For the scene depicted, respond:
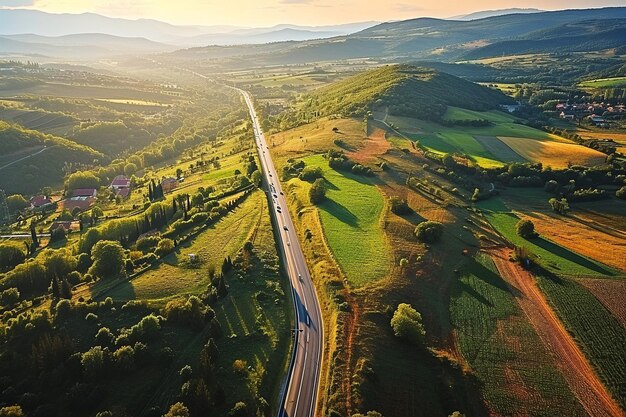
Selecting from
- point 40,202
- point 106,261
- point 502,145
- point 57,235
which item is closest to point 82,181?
point 40,202

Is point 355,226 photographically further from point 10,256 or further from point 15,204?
point 15,204

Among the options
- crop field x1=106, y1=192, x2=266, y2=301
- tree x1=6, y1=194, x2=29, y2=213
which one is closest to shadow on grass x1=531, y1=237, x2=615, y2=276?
crop field x1=106, y1=192, x2=266, y2=301

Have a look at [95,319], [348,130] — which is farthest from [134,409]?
[348,130]

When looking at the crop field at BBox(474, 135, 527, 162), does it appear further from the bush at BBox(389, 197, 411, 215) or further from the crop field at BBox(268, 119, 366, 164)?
the bush at BBox(389, 197, 411, 215)

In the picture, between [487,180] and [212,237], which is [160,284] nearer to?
[212,237]

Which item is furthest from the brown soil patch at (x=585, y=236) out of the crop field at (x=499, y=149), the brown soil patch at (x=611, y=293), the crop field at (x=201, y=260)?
the crop field at (x=201, y=260)
